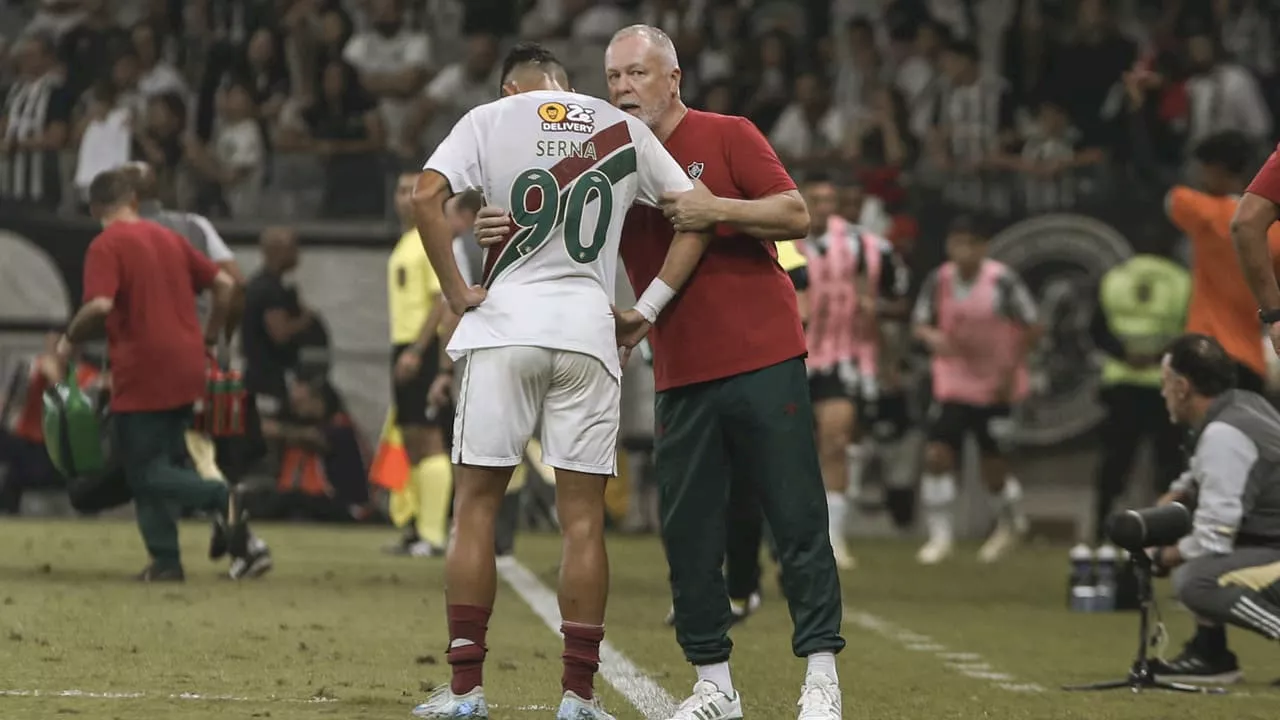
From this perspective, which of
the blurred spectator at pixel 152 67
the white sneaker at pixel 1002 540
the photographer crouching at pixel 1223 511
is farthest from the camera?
the blurred spectator at pixel 152 67

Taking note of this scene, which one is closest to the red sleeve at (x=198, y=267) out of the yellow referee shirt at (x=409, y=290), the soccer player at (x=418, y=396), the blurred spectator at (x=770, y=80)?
the soccer player at (x=418, y=396)

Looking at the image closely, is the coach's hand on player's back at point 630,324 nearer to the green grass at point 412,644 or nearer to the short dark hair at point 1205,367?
the green grass at point 412,644

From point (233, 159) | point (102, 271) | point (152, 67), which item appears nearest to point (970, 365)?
point (233, 159)

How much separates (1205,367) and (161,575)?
5.69 meters

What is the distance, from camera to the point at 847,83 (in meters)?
20.9

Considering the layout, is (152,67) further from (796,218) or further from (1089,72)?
(796,218)

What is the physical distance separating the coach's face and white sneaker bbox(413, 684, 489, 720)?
1.86m

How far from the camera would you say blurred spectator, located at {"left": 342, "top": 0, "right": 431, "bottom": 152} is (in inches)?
834

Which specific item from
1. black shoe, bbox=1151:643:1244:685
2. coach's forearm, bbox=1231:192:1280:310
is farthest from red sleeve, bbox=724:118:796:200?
black shoe, bbox=1151:643:1244:685

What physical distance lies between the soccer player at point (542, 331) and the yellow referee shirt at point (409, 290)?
25.0 ft

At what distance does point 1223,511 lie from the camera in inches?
357

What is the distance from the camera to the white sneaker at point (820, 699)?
22.7 feet

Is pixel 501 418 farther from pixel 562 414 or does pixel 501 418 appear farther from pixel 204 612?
pixel 204 612

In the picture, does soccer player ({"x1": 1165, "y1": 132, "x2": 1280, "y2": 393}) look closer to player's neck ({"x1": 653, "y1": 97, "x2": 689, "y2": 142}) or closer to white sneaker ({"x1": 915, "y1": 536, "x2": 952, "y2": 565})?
player's neck ({"x1": 653, "y1": 97, "x2": 689, "y2": 142})
